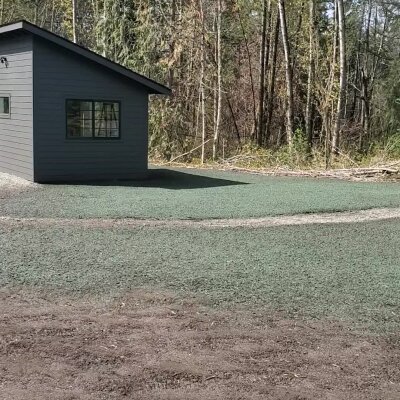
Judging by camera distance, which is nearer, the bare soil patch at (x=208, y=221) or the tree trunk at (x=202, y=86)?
the bare soil patch at (x=208, y=221)

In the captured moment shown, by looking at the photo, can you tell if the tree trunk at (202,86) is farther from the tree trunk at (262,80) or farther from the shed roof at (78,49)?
the shed roof at (78,49)

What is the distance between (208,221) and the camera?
8.91 metres

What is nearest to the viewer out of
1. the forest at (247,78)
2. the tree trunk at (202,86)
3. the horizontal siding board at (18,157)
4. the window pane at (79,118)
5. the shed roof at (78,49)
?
the shed roof at (78,49)

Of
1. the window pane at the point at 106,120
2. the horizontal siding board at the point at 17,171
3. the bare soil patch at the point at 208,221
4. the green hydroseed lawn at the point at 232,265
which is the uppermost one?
the window pane at the point at 106,120

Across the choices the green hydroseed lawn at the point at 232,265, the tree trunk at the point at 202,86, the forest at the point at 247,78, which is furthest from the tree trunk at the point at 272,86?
the green hydroseed lawn at the point at 232,265

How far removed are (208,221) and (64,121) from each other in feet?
19.5

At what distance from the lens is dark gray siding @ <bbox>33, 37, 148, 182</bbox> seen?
13047 mm

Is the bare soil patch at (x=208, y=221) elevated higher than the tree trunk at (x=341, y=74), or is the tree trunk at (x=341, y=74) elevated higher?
the tree trunk at (x=341, y=74)

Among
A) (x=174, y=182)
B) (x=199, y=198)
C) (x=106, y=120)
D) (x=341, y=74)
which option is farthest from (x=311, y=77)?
(x=199, y=198)

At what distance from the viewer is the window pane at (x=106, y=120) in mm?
13977

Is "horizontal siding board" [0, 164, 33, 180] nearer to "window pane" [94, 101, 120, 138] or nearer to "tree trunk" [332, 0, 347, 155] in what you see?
"window pane" [94, 101, 120, 138]

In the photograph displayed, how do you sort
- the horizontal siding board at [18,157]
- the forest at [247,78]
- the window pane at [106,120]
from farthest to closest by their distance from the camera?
the forest at [247,78], the window pane at [106,120], the horizontal siding board at [18,157]

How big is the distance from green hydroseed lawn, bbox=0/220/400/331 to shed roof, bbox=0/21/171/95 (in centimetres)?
635

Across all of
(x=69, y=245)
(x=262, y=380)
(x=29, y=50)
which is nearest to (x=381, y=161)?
(x=29, y=50)
